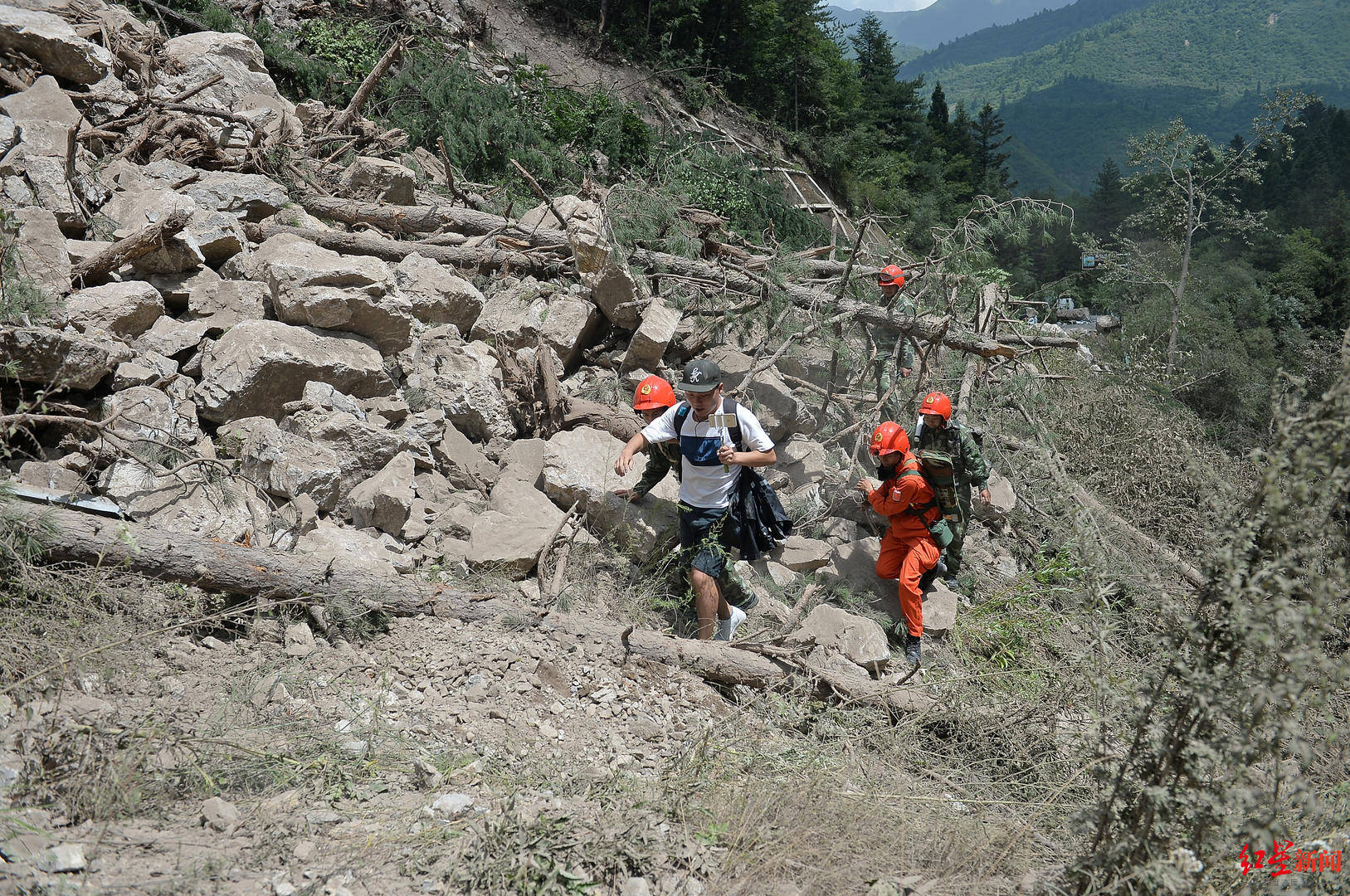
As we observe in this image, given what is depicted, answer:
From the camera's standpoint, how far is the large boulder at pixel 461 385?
5141mm

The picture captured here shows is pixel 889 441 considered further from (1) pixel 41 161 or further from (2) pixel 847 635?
(1) pixel 41 161

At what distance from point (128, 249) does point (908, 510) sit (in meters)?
5.29

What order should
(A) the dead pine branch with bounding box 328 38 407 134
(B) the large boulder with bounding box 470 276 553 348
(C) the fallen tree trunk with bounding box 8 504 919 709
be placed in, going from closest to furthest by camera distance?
1. (C) the fallen tree trunk with bounding box 8 504 919 709
2. (B) the large boulder with bounding box 470 276 553 348
3. (A) the dead pine branch with bounding box 328 38 407 134

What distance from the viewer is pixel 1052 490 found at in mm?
5750

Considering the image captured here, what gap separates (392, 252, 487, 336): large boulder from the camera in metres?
5.62

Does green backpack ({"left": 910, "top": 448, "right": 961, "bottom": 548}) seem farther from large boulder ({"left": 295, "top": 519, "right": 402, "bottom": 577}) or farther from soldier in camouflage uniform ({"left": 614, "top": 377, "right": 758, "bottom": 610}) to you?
large boulder ({"left": 295, "top": 519, "right": 402, "bottom": 577})

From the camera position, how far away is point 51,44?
622cm

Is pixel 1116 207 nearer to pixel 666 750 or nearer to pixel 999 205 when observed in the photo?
pixel 999 205

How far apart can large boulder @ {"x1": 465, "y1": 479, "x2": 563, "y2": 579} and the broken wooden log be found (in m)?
2.78

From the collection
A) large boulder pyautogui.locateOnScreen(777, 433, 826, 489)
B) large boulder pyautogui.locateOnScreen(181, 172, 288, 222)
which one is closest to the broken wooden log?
large boulder pyautogui.locateOnScreen(181, 172, 288, 222)

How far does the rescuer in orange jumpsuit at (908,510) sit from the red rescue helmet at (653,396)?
1.38 m

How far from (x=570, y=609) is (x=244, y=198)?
450cm

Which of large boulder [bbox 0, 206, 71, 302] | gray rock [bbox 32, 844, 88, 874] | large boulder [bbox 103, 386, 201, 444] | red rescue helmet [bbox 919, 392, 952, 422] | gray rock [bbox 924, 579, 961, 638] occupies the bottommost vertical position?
gray rock [bbox 924, 579, 961, 638]

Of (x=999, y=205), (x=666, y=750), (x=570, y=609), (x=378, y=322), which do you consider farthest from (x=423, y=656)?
(x=999, y=205)
